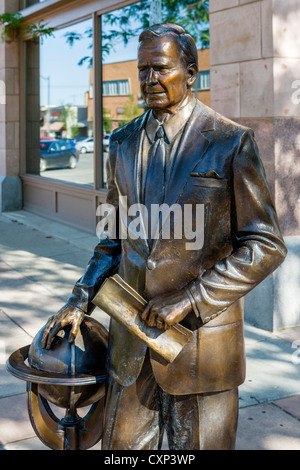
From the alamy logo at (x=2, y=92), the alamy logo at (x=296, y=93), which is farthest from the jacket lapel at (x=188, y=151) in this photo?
the alamy logo at (x=2, y=92)

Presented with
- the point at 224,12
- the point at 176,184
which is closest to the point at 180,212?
the point at 176,184

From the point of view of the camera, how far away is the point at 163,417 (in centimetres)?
261

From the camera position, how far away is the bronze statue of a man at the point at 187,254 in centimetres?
229

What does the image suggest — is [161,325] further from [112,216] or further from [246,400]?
[246,400]

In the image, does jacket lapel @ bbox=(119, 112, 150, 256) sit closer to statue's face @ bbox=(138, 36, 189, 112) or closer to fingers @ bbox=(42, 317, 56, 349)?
statue's face @ bbox=(138, 36, 189, 112)

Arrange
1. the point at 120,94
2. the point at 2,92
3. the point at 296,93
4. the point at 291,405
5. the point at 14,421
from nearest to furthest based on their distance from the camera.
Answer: the point at 14,421
the point at 291,405
the point at 296,93
the point at 120,94
the point at 2,92

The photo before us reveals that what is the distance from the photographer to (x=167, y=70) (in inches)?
89.9

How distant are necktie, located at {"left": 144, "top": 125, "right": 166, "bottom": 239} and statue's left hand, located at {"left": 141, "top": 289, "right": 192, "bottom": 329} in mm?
256

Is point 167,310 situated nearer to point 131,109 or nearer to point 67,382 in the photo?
point 67,382

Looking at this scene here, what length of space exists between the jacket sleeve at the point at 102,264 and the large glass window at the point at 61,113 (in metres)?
8.47

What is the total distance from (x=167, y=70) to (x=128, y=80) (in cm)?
813

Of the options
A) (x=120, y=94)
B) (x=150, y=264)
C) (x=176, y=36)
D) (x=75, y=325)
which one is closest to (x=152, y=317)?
(x=150, y=264)

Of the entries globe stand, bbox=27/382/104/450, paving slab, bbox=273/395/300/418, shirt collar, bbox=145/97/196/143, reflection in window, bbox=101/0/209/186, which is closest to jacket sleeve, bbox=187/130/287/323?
shirt collar, bbox=145/97/196/143

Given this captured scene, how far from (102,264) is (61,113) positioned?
10.2 m
